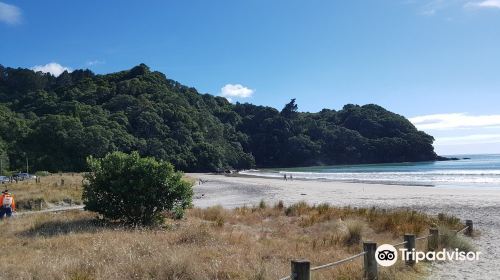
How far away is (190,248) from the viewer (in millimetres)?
9344

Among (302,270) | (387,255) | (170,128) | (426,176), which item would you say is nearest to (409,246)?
(387,255)

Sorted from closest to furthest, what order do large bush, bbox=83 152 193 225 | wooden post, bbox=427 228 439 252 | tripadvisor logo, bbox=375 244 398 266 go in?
tripadvisor logo, bbox=375 244 398 266 → wooden post, bbox=427 228 439 252 → large bush, bbox=83 152 193 225

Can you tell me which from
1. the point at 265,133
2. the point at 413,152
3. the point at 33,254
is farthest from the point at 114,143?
the point at 413,152

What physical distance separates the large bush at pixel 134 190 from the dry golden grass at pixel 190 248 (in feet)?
2.51

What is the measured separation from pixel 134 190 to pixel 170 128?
106753 mm

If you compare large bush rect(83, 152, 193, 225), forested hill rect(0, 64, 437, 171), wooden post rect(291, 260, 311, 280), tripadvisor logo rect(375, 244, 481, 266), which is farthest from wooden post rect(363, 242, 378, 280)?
forested hill rect(0, 64, 437, 171)

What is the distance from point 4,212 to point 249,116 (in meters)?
156

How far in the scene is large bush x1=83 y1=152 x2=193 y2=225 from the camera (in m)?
14.4

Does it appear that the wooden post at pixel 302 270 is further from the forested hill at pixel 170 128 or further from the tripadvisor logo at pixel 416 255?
the forested hill at pixel 170 128

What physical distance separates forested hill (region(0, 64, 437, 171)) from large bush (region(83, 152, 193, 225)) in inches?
2805

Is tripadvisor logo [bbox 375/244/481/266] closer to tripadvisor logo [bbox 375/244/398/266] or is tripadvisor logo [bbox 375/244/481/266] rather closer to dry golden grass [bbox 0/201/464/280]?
tripadvisor logo [bbox 375/244/398/266]

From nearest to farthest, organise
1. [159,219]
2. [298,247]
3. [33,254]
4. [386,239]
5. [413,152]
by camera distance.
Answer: [33,254] < [298,247] < [386,239] < [159,219] < [413,152]

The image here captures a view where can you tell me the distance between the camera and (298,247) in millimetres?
10242

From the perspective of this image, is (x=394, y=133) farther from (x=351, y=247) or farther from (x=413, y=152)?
(x=351, y=247)
